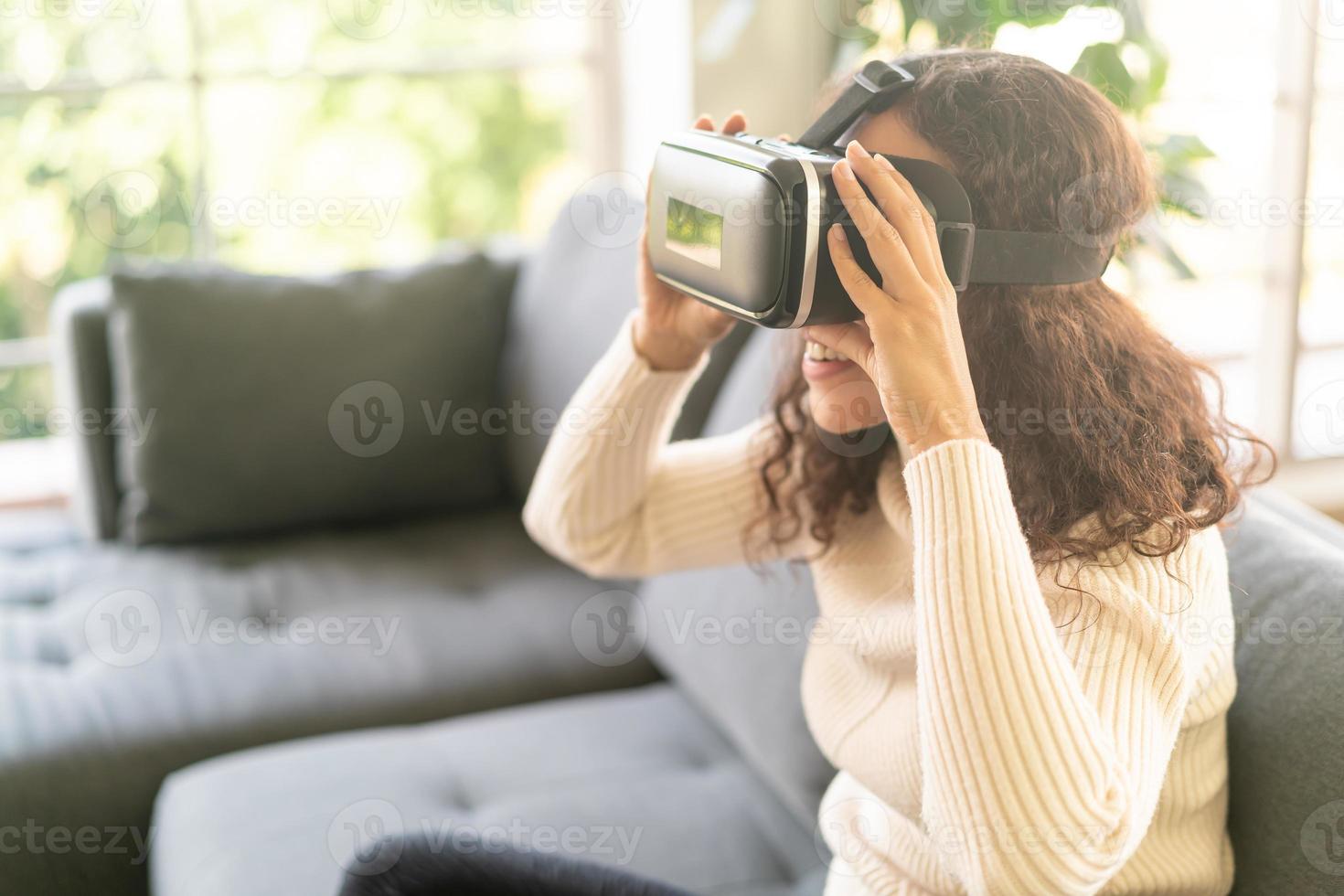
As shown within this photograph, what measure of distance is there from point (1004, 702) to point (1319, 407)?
6.20 feet

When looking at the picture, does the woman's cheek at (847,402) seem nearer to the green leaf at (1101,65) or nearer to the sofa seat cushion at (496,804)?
the sofa seat cushion at (496,804)

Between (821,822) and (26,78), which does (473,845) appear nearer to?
(821,822)

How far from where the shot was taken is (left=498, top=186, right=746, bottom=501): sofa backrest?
1875mm

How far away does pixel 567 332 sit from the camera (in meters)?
1.95

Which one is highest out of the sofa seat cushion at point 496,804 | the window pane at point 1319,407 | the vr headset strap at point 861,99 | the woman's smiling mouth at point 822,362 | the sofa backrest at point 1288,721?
the vr headset strap at point 861,99

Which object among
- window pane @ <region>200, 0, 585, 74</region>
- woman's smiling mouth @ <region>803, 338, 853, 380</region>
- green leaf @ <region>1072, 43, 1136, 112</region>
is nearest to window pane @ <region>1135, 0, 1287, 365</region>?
green leaf @ <region>1072, 43, 1136, 112</region>

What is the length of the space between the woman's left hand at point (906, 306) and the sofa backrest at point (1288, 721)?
33 cm

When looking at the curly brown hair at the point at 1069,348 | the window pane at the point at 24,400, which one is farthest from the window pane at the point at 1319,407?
the window pane at the point at 24,400

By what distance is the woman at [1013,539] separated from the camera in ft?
2.43

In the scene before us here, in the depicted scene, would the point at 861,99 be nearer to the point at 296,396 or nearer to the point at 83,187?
the point at 296,396

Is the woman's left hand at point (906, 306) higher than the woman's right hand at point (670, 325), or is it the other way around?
the woman's left hand at point (906, 306)

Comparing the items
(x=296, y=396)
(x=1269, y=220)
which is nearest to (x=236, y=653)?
(x=296, y=396)

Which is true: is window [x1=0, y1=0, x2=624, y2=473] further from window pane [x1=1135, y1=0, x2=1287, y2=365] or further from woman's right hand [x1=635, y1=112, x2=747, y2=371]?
woman's right hand [x1=635, y1=112, x2=747, y2=371]

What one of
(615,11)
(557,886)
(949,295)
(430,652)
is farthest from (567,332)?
(949,295)
